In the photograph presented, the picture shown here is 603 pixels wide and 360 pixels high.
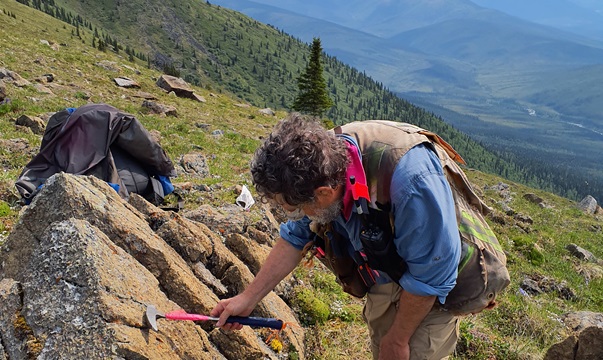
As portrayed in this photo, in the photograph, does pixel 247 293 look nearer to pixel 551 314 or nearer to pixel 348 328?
pixel 348 328

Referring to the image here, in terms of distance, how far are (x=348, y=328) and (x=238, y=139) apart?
57.3ft

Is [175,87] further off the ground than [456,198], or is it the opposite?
[456,198]

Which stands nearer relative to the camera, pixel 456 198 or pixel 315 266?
pixel 456 198

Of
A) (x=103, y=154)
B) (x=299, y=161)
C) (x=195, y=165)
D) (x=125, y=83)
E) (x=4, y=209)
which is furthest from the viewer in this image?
(x=125, y=83)

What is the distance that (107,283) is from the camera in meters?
3.66

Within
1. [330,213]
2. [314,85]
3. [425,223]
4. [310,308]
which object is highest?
[314,85]

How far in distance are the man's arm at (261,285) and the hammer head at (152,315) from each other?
655mm

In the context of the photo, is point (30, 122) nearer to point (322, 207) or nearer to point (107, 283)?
point (107, 283)

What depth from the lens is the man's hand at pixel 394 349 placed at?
390 cm

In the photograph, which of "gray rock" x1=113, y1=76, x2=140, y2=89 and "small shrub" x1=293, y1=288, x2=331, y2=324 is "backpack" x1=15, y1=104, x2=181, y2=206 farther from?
"gray rock" x1=113, y1=76, x2=140, y2=89

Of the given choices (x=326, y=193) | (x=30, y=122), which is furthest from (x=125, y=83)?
(x=326, y=193)

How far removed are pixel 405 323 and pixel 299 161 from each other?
1848mm

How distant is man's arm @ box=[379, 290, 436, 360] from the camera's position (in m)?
Result: 3.58

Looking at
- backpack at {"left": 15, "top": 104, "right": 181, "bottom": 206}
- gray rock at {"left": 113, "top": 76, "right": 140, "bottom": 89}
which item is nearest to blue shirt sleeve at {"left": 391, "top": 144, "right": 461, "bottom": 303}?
backpack at {"left": 15, "top": 104, "right": 181, "bottom": 206}
